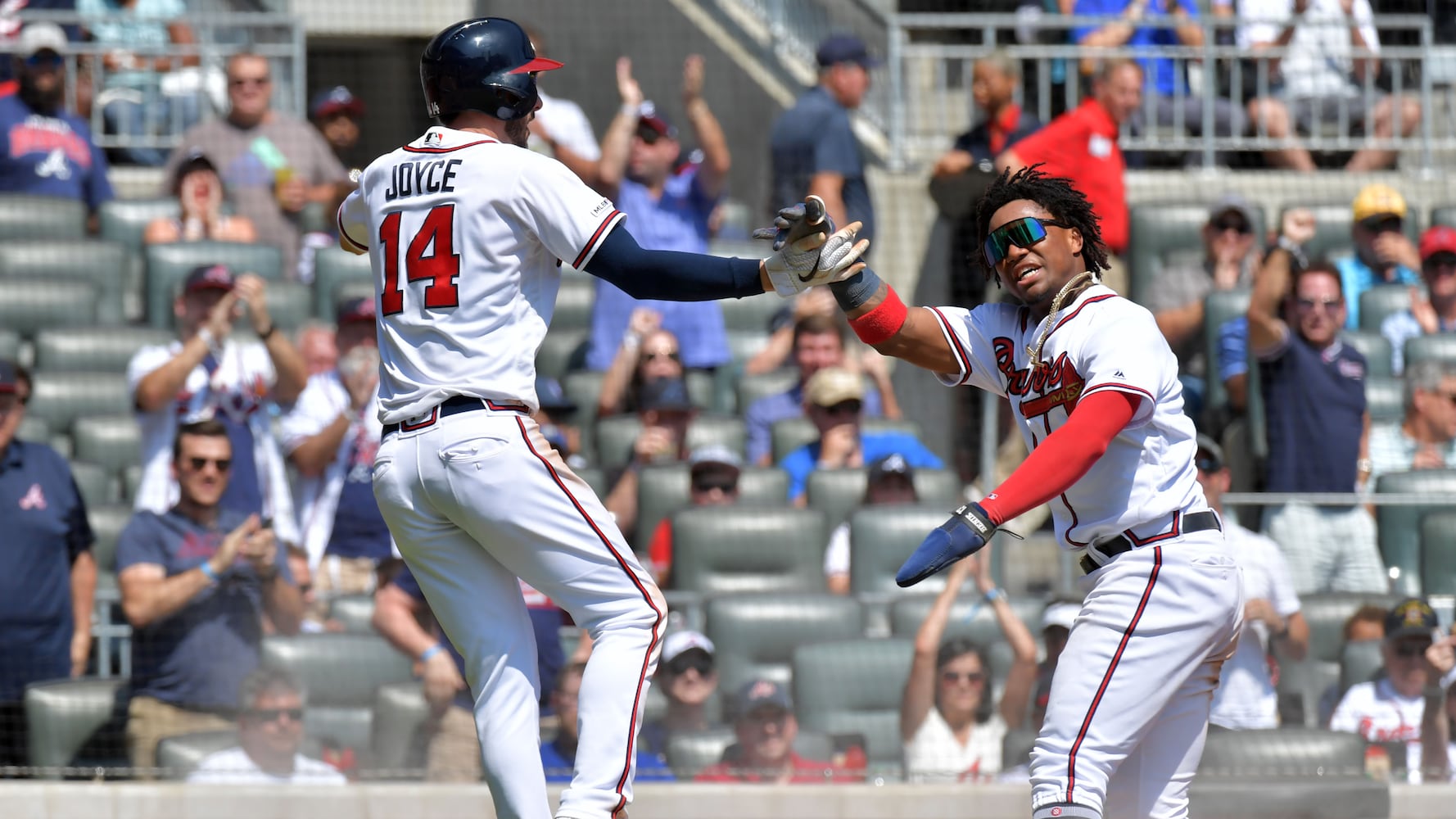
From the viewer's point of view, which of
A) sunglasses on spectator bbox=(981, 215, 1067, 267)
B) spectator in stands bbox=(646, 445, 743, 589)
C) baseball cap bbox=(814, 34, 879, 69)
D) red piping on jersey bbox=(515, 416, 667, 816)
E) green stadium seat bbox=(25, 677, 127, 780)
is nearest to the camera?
red piping on jersey bbox=(515, 416, 667, 816)

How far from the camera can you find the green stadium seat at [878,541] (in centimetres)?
601

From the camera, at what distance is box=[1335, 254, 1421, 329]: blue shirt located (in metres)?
7.62

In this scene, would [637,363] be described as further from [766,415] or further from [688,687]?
[688,687]

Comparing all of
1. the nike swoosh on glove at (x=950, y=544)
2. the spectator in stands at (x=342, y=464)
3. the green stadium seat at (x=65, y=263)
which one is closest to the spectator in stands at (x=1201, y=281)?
the spectator in stands at (x=342, y=464)

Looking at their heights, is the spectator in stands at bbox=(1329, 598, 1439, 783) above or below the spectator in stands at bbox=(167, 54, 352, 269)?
below

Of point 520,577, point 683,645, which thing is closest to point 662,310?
point 683,645

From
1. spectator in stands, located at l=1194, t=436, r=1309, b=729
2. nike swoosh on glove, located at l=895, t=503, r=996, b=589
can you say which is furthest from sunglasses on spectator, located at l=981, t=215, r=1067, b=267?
spectator in stands, located at l=1194, t=436, r=1309, b=729

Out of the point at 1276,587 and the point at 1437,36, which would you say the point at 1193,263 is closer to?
the point at 1276,587

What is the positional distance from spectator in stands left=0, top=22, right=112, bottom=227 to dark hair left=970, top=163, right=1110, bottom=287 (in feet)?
18.5

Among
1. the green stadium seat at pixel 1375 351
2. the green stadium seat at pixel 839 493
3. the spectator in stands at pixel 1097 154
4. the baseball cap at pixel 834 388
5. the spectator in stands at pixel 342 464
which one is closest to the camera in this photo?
the spectator in stands at pixel 342 464

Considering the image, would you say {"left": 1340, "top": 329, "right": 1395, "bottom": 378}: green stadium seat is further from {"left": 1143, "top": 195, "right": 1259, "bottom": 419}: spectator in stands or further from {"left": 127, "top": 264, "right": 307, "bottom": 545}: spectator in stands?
{"left": 127, "top": 264, "right": 307, "bottom": 545}: spectator in stands

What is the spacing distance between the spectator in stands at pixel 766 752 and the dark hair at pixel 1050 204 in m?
2.19

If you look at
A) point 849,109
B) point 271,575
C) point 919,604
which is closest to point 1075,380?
point 919,604

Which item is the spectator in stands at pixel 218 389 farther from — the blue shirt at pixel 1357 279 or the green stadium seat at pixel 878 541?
the blue shirt at pixel 1357 279
